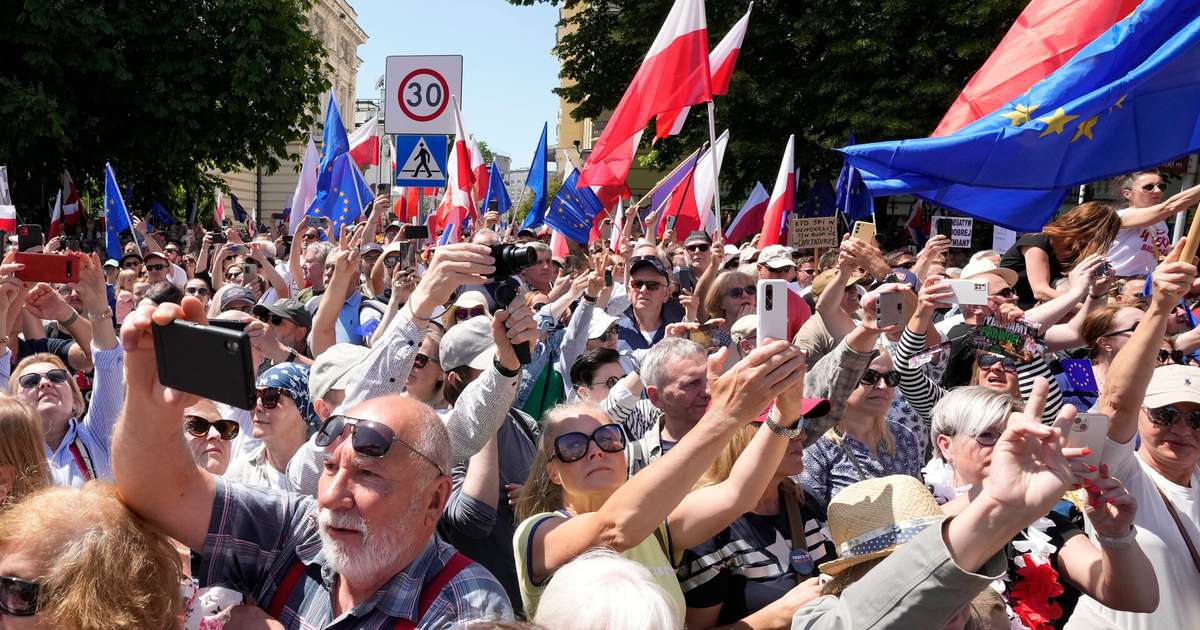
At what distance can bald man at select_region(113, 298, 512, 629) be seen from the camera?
7.93ft

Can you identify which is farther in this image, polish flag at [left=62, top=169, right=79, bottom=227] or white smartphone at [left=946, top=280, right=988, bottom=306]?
polish flag at [left=62, top=169, right=79, bottom=227]

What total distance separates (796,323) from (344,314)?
340 centimetres

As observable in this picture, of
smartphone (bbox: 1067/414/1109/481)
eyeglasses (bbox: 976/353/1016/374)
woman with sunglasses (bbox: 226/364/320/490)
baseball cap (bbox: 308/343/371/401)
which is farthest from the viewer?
eyeglasses (bbox: 976/353/1016/374)

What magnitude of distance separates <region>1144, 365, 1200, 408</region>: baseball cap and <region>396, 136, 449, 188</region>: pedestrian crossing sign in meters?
5.18

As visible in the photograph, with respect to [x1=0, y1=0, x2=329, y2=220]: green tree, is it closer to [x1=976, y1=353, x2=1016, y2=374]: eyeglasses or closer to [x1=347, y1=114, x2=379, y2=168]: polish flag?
[x1=347, y1=114, x2=379, y2=168]: polish flag

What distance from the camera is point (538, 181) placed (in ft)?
44.5

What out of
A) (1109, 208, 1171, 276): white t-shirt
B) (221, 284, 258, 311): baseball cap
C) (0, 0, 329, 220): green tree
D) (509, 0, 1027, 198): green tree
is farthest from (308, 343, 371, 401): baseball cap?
(0, 0, 329, 220): green tree

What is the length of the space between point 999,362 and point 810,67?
1761 cm

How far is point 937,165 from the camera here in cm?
539

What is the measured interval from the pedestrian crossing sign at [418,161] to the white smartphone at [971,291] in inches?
171

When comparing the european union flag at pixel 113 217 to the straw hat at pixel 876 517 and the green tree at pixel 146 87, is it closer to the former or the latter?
the straw hat at pixel 876 517

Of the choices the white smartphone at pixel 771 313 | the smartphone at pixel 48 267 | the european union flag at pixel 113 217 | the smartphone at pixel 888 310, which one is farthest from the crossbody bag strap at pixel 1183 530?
the european union flag at pixel 113 217

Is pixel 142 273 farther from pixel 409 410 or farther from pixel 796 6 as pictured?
pixel 796 6

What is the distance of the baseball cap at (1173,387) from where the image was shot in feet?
11.3
